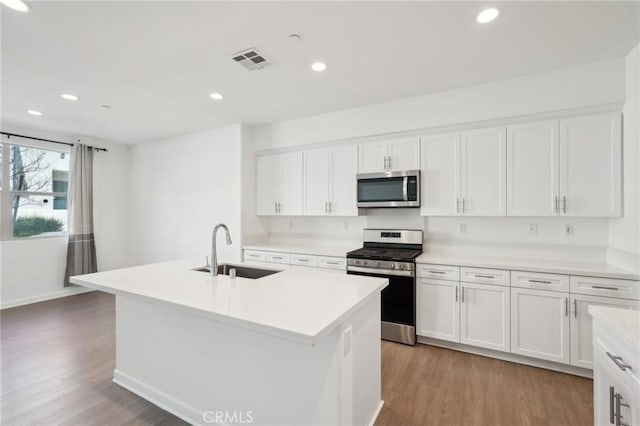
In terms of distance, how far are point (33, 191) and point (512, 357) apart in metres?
6.80

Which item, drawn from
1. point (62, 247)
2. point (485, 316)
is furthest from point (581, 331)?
point (62, 247)

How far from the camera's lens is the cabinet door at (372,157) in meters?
3.57

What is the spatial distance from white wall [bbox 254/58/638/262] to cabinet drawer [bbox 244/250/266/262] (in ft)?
3.55

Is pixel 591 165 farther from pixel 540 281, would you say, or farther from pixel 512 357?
pixel 512 357

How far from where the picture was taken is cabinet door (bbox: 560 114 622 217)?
8.35ft

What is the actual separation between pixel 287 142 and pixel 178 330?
9.37 ft

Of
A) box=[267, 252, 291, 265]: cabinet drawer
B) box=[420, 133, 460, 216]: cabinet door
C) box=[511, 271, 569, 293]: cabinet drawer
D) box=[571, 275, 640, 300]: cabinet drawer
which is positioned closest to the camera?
box=[571, 275, 640, 300]: cabinet drawer

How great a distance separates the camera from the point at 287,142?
4.14 meters

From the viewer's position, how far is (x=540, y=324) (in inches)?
102

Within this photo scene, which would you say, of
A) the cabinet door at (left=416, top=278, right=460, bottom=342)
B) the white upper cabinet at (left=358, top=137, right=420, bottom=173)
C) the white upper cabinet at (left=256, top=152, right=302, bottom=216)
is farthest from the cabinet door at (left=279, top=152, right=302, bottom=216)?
the cabinet door at (left=416, top=278, right=460, bottom=342)

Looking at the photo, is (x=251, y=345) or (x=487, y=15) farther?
(x=487, y=15)

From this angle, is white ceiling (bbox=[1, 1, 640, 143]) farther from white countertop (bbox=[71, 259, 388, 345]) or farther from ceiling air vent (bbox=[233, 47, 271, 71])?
white countertop (bbox=[71, 259, 388, 345])

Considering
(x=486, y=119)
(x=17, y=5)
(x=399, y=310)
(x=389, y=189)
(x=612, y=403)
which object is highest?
(x=17, y=5)

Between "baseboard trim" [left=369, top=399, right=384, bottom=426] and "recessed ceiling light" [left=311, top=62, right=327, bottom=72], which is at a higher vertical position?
"recessed ceiling light" [left=311, top=62, right=327, bottom=72]
